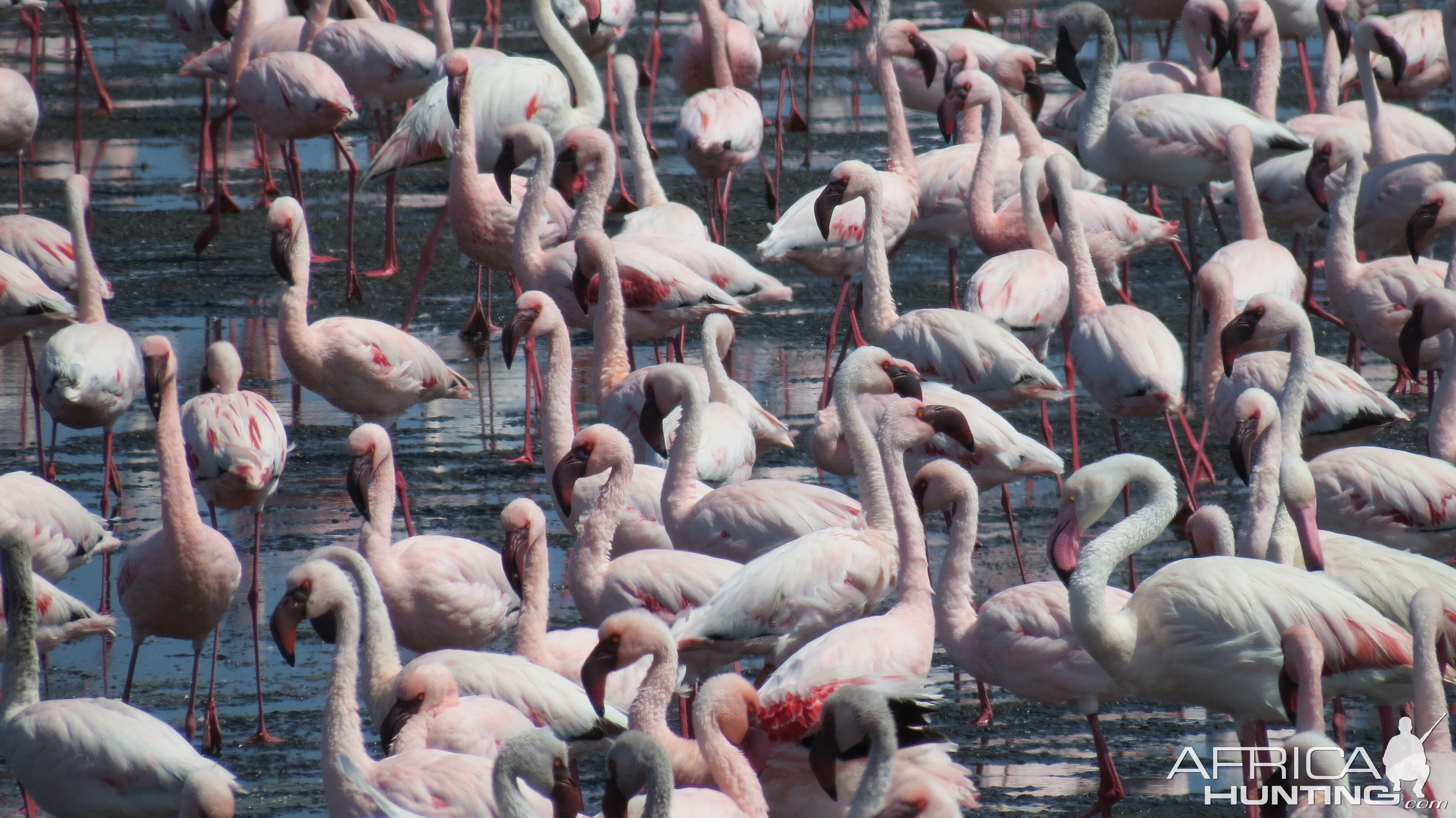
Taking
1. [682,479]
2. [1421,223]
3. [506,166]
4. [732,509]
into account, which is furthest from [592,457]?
[1421,223]

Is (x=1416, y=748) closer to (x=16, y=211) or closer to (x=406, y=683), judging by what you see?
(x=406, y=683)

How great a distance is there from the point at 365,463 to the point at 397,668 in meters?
1.20

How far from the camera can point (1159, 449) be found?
7703 millimetres

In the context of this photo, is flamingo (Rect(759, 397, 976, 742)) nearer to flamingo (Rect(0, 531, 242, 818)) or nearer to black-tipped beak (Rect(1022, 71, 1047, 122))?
flamingo (Rect(0, 531, 242, 818))

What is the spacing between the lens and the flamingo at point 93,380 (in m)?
6.90

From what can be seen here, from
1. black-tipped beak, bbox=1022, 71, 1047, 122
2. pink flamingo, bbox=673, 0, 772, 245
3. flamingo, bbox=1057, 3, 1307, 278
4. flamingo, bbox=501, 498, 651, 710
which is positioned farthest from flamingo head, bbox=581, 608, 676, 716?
black-tipped beak, bbox=1022, 71, 1047, 122

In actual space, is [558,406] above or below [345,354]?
above

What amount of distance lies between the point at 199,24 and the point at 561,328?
23.9 feet

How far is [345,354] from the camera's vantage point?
7324 millimetres

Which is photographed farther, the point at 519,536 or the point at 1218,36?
the point at 1218,36

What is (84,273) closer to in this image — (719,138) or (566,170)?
(566,170)

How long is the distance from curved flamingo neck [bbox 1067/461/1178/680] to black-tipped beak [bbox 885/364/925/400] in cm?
105

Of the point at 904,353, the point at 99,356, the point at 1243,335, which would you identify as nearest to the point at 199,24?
the point at 99,356

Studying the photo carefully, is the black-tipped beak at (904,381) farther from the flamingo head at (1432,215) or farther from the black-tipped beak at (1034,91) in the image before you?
the black-tipped beak at (1034,91)
